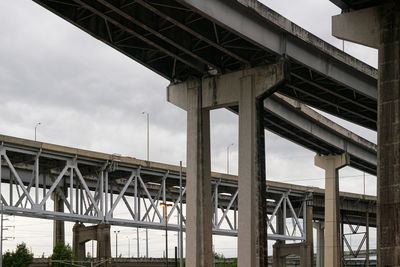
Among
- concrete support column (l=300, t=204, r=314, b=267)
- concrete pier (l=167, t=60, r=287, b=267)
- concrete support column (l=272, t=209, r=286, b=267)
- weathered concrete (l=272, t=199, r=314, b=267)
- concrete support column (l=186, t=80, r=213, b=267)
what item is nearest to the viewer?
concrete pier (l=167, t=60, r=287, b=267)

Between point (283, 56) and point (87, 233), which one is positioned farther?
point (87, 233)

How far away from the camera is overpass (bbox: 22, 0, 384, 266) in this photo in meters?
45.2

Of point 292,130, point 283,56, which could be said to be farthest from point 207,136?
point 292,130

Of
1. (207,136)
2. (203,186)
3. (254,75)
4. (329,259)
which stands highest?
(254,75)

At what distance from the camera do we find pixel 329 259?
87.8 metres

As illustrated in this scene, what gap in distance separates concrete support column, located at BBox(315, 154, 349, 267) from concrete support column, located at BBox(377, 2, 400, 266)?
160ft

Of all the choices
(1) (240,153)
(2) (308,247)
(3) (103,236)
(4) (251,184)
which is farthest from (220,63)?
(2) (308,247)

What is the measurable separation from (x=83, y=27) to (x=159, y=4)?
6626 millimetres

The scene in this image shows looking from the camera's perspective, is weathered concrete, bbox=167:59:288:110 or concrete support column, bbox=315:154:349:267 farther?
concrete support column, bbox=315:154:349:267

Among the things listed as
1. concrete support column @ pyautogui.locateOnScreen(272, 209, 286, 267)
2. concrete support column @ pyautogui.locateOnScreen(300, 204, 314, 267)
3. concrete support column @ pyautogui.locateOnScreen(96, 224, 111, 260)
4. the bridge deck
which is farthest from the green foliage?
concrete support column @ pyautogui.locateOnScreen(272, 209, 286, 267)

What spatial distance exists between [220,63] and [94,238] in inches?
1071

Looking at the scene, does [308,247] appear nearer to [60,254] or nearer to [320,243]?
[320,243]

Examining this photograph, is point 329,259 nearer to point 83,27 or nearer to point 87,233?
point 87,233

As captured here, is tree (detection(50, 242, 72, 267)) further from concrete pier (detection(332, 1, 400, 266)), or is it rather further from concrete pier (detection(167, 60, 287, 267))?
concrete pier (detection(332, 1, 400, 266))
